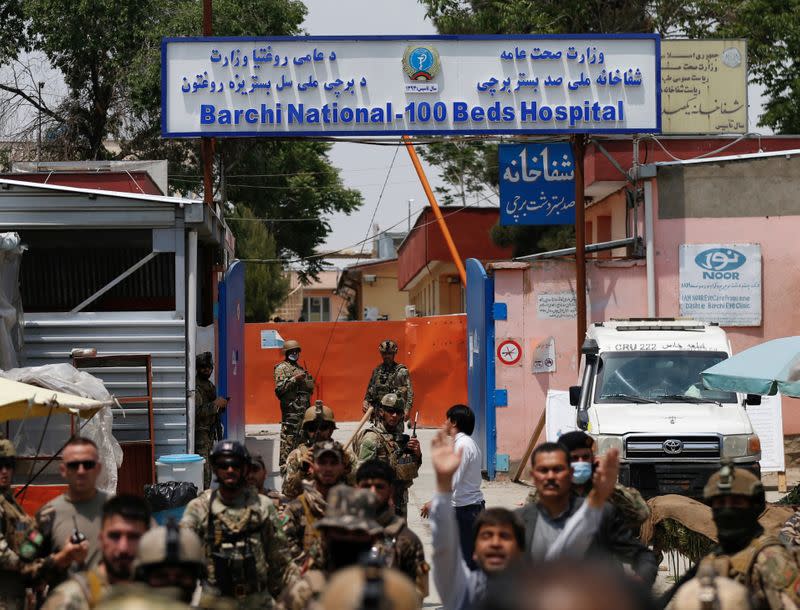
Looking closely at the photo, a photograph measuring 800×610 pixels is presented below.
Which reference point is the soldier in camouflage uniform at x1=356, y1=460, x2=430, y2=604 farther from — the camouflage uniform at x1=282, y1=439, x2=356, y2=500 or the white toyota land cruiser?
the white toyota land cruiser

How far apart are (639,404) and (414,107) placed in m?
5.65

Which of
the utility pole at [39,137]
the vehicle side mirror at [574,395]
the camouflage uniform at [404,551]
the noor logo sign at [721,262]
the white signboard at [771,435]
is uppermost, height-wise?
the utility pole at [39,137]

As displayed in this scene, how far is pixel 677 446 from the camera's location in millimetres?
12531

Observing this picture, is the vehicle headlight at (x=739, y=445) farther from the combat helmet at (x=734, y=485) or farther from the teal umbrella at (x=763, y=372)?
the combat helmet at (x=734, y=485)

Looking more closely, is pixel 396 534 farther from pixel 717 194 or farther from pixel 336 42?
pixel 717 194

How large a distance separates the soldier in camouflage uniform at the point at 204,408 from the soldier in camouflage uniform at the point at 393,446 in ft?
15.4

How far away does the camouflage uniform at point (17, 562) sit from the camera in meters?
6.16

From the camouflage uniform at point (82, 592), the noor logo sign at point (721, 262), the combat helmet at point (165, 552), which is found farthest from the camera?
the noor logo sign at point (721, 262)

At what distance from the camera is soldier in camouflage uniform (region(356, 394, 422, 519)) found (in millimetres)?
9234

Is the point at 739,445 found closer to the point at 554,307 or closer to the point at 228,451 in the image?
the point at 554,307

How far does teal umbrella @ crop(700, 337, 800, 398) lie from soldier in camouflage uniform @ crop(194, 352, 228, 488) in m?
5.71

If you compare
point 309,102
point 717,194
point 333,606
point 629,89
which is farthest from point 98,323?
point 333,606

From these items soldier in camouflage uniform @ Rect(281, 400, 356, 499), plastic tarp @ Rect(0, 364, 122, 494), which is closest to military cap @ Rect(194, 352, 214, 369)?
plastic tarp @ Rect(0, 364, 122, 494)

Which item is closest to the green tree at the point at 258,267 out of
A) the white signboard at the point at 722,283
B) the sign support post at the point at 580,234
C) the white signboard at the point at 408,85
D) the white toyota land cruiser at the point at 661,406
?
the white signboard at the point at 408,85
